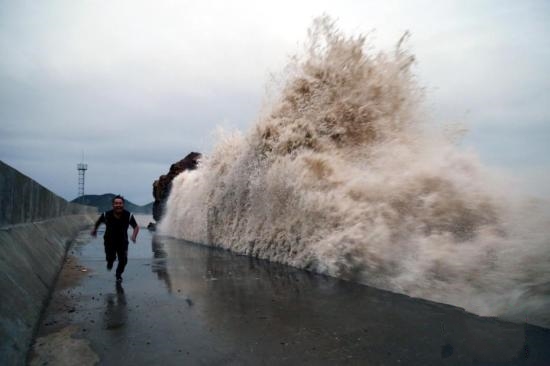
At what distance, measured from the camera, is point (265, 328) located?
12.9 feet

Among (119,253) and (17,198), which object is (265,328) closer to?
(119,253)

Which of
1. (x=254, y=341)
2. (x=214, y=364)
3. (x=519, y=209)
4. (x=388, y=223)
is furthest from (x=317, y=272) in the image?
(x=214, y=364)

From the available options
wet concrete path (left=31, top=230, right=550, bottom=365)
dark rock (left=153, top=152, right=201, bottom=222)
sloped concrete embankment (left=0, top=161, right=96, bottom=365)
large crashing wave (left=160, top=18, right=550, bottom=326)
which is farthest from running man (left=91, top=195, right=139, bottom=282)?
dark rock (left=153, top=152, right=201, bottom=222)

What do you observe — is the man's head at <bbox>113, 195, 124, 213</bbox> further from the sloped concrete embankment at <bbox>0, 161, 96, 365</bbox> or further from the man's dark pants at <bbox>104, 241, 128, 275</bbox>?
the sloped concrete embankment at <bbox>0, 161, 96, 365</bbox>

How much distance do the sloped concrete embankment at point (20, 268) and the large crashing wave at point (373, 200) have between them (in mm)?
4106

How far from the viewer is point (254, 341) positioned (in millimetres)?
3553

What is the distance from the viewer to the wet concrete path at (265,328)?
3.17 meters

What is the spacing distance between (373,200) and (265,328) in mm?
3297

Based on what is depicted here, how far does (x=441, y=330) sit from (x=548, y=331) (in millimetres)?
903

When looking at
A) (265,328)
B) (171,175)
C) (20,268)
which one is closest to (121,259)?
(20,268)

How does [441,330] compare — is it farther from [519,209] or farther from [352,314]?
[519,209]

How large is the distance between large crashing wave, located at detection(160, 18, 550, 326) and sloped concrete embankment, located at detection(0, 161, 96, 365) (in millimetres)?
4106

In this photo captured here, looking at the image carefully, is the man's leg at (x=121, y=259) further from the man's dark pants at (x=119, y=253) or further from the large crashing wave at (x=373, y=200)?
the large crashing wave at (x=373, y=200)

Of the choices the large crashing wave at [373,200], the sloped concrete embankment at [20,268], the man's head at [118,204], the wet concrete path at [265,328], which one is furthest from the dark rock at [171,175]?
the wet concrete path at [265,328]
